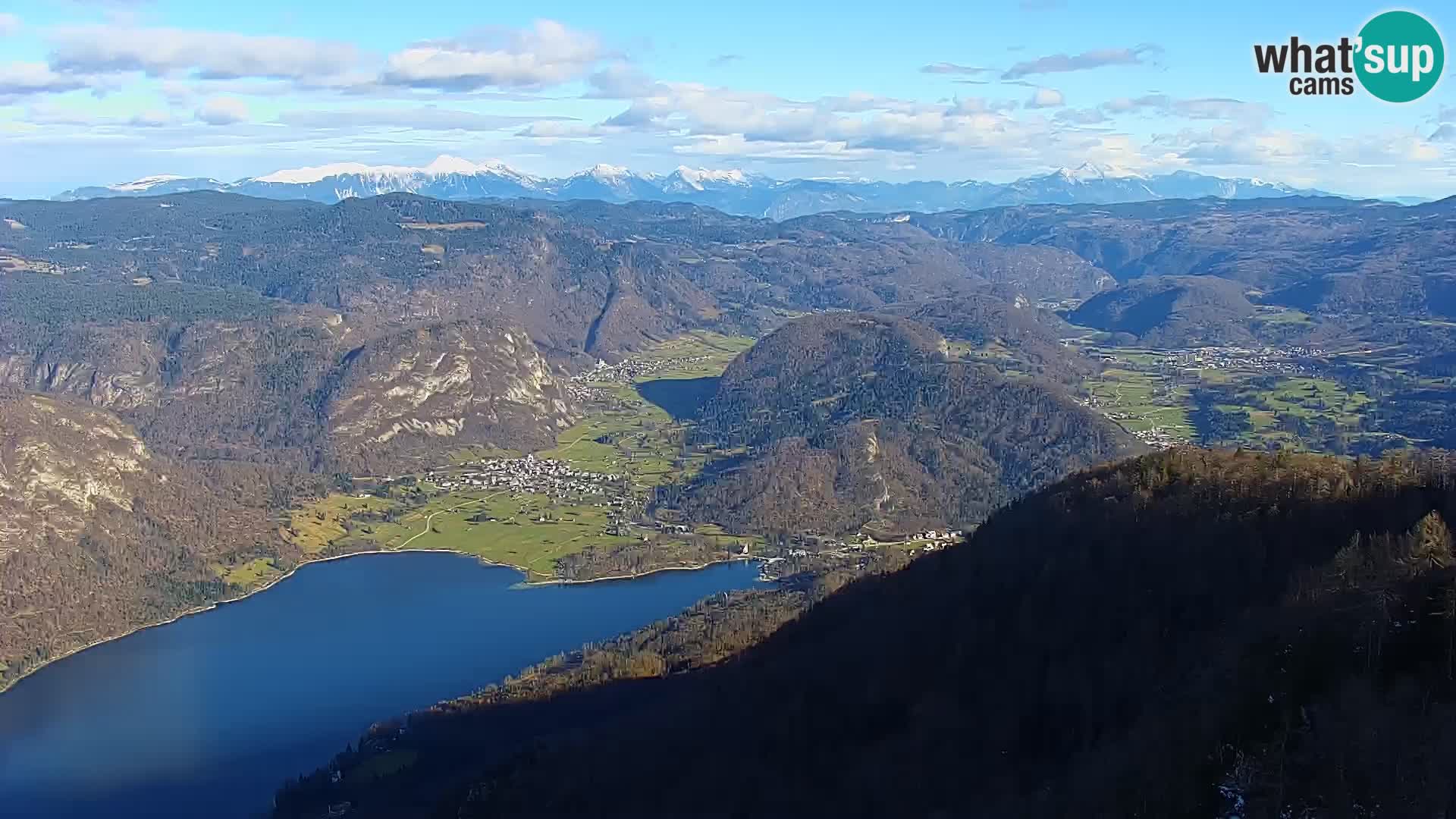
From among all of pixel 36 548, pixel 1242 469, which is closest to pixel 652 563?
pixel 36 548

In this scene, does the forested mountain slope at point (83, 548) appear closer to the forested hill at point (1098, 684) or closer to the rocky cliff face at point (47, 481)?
the rocky cliff face at point (47, 481)

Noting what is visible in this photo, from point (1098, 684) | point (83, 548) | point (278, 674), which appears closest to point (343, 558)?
point (83, 548)

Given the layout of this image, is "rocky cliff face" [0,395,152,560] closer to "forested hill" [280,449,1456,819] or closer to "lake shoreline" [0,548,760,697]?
"lake shoreline" [0,548,760,697]

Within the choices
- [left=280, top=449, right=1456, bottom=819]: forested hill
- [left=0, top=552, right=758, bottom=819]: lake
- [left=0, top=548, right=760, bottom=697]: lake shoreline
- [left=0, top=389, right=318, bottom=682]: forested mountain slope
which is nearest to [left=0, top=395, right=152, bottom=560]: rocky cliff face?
[left=0, top=389, right=318, bottom=682]: forested mountain slope

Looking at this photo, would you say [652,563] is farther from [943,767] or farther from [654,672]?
[943,767]

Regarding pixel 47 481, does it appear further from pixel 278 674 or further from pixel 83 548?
pixel 278 674

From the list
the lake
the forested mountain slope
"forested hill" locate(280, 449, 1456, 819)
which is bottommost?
the lake
